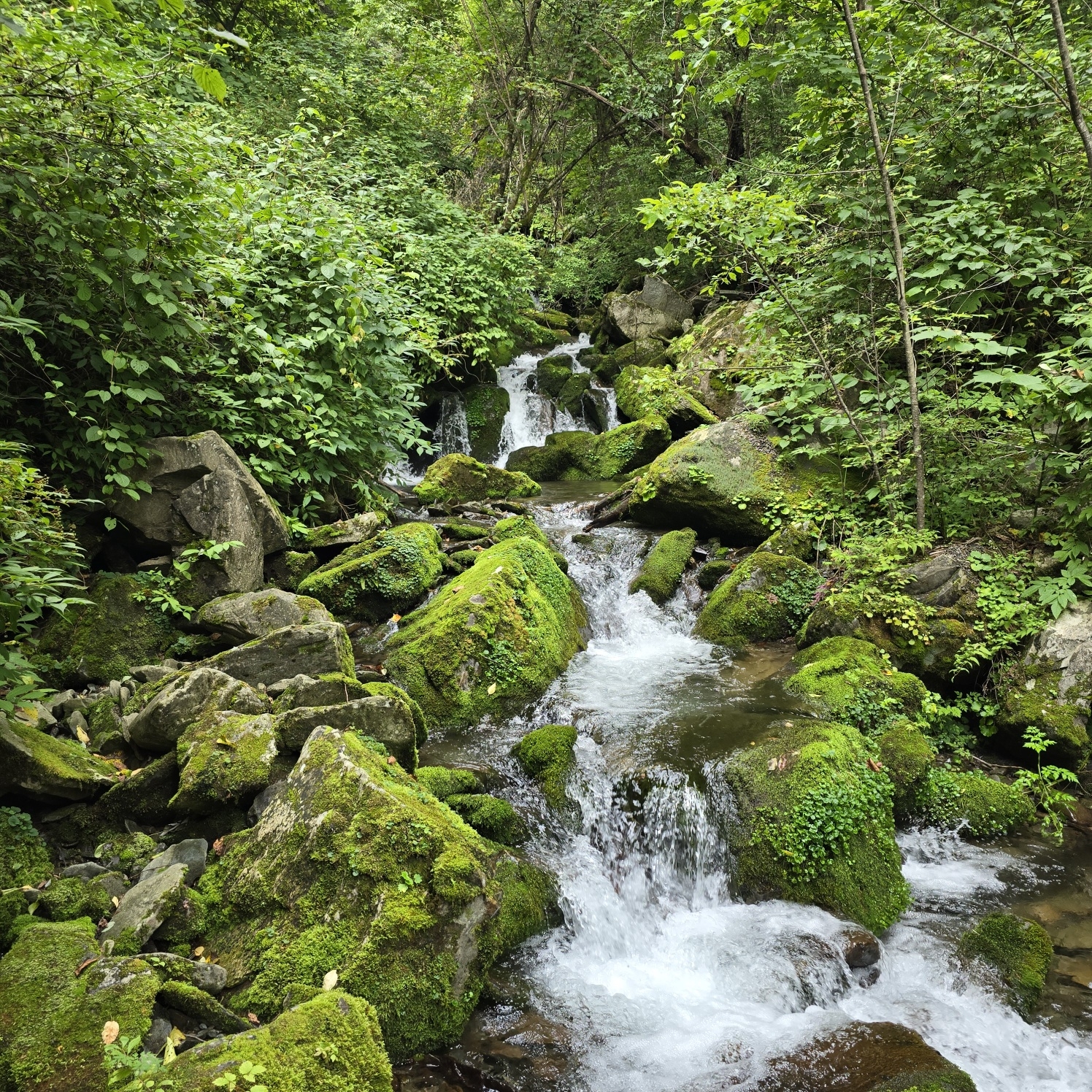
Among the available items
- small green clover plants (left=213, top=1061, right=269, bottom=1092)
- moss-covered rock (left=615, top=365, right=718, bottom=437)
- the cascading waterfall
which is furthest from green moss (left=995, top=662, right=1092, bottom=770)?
small green clover plants (left=213, top=1061, right=269, bottom=1092)

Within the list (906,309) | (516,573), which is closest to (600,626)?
(516,573)

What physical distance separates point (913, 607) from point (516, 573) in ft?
14.0

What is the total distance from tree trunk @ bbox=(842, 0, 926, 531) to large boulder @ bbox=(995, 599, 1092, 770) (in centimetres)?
170

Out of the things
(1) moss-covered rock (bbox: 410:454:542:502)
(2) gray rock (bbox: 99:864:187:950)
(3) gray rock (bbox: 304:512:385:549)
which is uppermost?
(1) moss-covered rock (bbox: 410:454:542:502)

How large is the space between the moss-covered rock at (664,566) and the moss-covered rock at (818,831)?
3.71 meters

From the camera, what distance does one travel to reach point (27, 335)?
5836mm

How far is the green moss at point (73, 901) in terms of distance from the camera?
359cm

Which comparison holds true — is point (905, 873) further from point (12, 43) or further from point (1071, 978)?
point (12, 43)

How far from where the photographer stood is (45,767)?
163 inches

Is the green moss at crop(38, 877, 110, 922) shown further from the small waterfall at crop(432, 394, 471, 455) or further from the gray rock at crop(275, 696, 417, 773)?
the small waterfall at crop(432, 394, 471, 455)

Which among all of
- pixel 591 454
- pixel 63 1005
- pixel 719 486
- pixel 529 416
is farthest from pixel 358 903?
pixel 529 416

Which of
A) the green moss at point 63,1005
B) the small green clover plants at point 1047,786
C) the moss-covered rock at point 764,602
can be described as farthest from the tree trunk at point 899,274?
the green moss at point 63,1005

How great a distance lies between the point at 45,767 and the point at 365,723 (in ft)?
6.34

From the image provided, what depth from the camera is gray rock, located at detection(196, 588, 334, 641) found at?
6.32 metres
